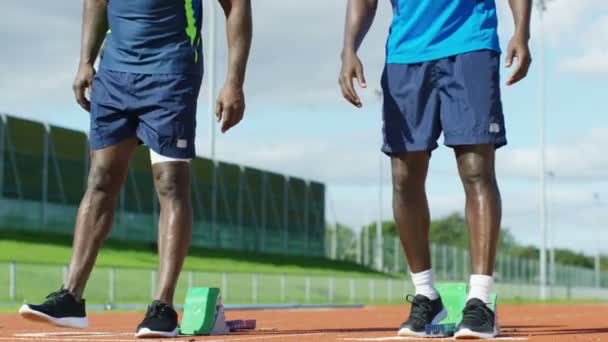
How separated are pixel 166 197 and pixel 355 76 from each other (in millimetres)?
1302

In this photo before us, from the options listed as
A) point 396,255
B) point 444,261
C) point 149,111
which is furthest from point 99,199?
point 396,255

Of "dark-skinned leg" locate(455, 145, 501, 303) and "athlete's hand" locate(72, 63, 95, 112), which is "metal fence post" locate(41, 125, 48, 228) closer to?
"athlete's hand" locate(72, 63, 95, 112)

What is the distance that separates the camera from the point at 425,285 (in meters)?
7.38

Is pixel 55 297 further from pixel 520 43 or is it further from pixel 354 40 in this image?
pixel 520 43

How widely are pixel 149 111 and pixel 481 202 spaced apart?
79.5 inches

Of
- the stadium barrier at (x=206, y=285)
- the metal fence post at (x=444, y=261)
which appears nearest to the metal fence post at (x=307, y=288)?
the stadium barrier at (x=206, y=285)

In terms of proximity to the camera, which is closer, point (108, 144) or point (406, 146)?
point (406, 146)

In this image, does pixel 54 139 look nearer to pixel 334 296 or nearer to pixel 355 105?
pixel 334 296

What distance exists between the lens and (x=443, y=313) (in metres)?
7.43

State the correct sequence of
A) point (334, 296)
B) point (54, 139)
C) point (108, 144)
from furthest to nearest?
point (54, 139), point (334, 296), point (108, 144)

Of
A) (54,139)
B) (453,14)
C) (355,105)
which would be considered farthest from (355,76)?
(54,139)

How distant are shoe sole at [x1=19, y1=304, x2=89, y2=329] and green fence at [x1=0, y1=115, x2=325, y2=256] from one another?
38.1 m

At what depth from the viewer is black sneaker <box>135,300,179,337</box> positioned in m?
6.91

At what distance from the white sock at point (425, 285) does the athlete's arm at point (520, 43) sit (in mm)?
1236
